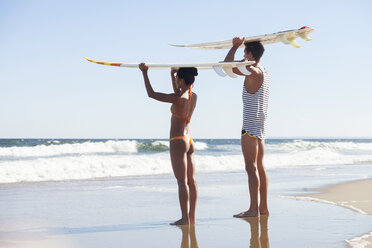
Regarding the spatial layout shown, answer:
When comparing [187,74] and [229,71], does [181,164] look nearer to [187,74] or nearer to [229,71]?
[187,74]

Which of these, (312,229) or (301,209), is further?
(301,209)

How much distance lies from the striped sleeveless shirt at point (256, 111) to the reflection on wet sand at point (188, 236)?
4.36ft

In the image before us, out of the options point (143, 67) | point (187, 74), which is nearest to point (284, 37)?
point (187, 74)

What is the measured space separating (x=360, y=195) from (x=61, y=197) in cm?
467

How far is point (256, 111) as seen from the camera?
5.32 m

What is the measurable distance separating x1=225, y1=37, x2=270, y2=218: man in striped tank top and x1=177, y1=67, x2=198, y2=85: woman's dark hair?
0.74 metres

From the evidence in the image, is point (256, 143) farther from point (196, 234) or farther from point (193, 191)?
point (196, 234)

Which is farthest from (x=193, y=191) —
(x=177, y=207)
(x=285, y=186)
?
(x=285, y=186)

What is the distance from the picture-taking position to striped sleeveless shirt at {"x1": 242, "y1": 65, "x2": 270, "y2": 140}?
531cm

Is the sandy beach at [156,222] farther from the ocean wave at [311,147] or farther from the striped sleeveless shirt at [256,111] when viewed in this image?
the ocean wave at [311,147]

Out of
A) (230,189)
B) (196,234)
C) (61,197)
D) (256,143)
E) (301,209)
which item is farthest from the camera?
(230,189)

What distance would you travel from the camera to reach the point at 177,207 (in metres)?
6.18

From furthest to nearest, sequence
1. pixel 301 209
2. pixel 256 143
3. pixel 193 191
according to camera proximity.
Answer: pixel 301 209, pixel 256 143, pixel 193 191

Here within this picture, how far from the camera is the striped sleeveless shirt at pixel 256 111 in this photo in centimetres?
531
